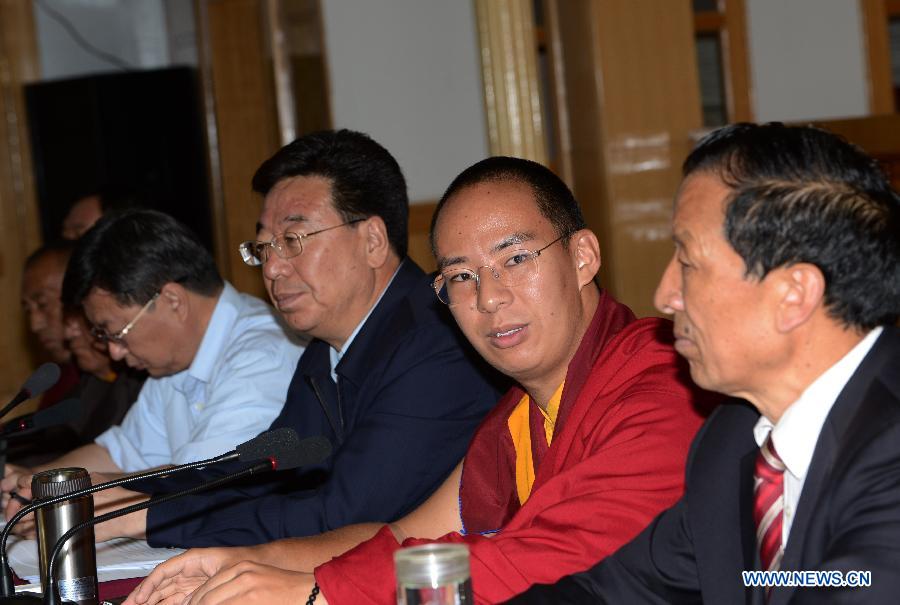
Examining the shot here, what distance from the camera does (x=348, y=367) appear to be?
2.51 m

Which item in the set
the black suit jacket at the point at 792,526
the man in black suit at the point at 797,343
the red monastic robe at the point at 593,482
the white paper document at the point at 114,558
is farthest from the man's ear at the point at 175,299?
the man in black suit at the point at 797,343

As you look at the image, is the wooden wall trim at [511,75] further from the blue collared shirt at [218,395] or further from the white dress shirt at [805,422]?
the white dress shirt at [805,422]

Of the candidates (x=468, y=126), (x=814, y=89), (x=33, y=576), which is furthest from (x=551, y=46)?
(x=33, y=576)

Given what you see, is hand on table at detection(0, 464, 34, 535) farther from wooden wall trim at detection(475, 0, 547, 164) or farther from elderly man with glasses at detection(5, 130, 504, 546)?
wooden wall trim at detection(475, 0, 547, 164)

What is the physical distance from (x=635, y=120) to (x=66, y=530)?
3210 mm

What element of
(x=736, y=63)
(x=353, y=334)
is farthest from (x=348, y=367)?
(x=736, y=63)

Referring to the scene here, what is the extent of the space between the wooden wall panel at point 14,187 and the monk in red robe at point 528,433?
495cm

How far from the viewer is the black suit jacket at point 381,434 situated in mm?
2230

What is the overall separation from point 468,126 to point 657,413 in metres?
3.32

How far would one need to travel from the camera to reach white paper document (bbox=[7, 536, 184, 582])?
207cm

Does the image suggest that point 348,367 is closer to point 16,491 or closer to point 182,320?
point 182,320

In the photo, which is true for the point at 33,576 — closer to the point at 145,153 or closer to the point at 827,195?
the point at 827,195

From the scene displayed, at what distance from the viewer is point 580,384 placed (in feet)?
5.95

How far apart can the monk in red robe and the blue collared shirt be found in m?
0.85
